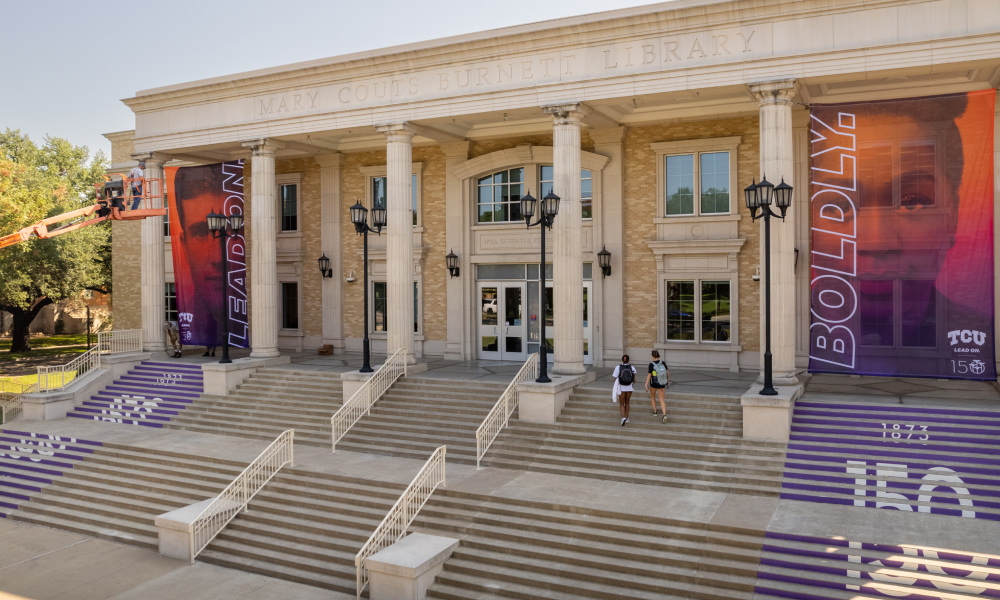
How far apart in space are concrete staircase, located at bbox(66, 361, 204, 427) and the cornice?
8628 mm

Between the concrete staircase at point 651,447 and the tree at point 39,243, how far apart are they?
2437 centimetres

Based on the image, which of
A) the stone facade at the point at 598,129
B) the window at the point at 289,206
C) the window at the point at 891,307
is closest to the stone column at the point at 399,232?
the stone facade at the point at 598,129

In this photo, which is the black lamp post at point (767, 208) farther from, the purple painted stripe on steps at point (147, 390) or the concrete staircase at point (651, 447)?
the purple painted stripe on steps at point (147, 390)

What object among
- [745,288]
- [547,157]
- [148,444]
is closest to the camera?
[148,444]

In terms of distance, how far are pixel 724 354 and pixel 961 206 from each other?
7.19 metres

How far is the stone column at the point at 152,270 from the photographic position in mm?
24578

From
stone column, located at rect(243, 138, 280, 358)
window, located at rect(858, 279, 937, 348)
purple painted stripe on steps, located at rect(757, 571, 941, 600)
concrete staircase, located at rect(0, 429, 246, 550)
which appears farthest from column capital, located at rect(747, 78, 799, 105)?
stone column, located at rect(243, 138, 280, 358)

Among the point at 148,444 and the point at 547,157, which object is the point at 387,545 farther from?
the point at 547,157

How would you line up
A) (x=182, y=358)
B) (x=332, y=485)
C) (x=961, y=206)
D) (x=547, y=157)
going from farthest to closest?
(x=182, y=358), (x=547, y=157), (x=961, y=206), (x=332, y=485)

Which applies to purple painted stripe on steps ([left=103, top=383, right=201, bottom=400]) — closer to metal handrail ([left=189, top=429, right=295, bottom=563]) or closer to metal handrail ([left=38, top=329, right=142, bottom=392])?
metal handrail ([left=38, top=329, right=142, bottom=392])

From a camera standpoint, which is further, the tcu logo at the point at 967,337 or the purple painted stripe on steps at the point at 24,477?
the purple painted stripe on steps at the point at 24,477

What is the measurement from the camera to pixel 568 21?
1789cm

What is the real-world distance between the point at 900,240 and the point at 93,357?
2256 cm

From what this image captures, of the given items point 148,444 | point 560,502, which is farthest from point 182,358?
point 560,502
